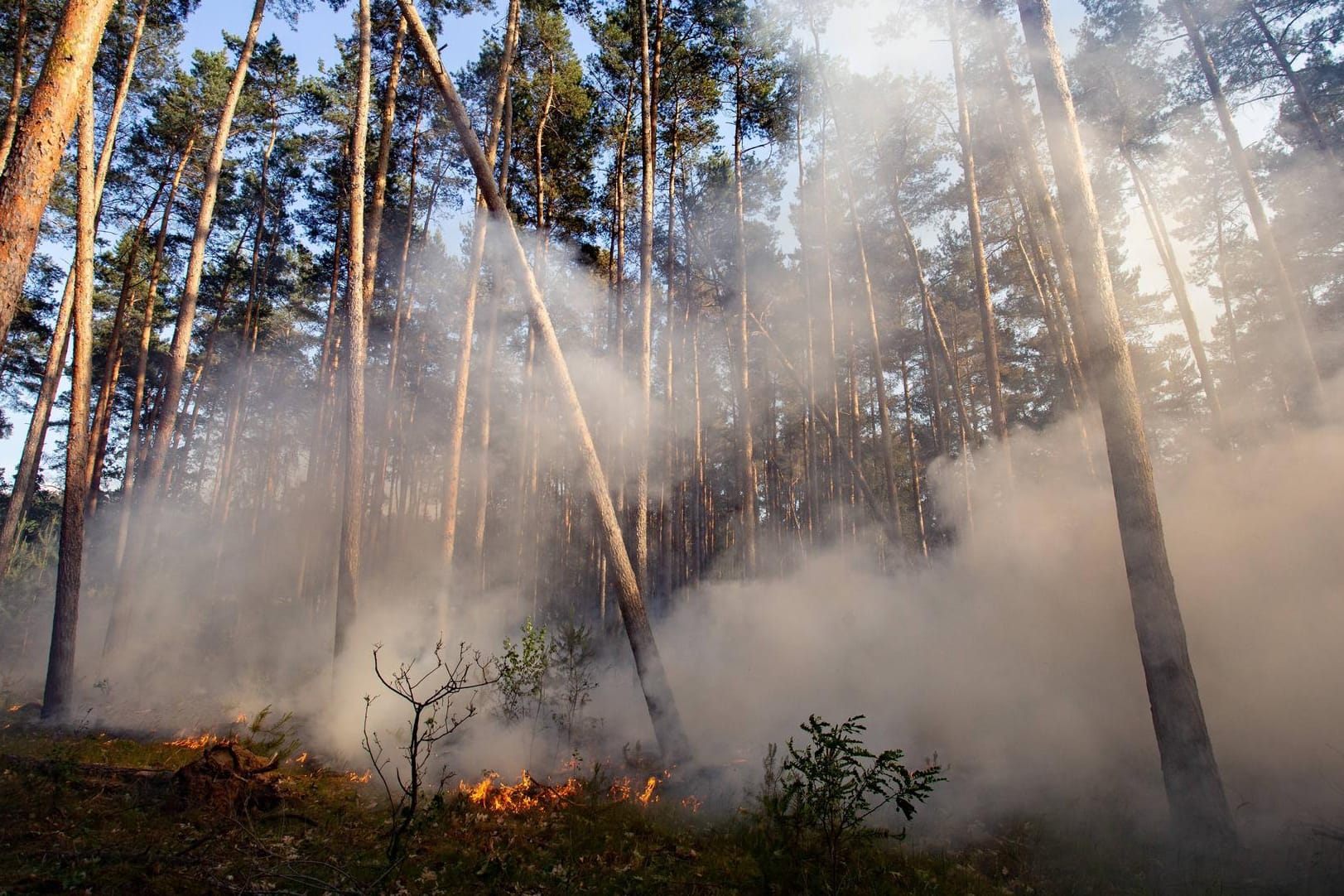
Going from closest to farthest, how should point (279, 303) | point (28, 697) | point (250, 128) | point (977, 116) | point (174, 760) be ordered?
point (174, 760) < point (28, 697) < point (977, 116) < point (250, 128) < point (279, 303)

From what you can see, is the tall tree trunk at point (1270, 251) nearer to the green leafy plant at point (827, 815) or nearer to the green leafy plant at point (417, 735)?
the green leafy plant at point (827, 815)

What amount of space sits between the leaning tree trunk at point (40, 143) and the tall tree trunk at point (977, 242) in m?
12.4

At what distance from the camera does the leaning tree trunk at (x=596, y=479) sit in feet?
23.3

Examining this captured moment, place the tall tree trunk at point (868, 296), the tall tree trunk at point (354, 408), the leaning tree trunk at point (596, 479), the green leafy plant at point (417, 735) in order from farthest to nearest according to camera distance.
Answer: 1. the tall tree trunk at point (868, 296)
2. the tall tree trunk at point (354, 408)
3. the leaning tree trunk at point (596, 479)
4. the green leafy plant at point (417, 735)

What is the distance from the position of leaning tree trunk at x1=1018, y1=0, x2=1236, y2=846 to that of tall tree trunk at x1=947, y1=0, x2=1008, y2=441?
18.0 ft

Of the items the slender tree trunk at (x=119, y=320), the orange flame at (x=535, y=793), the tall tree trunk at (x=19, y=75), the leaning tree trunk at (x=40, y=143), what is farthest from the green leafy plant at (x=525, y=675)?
the slender tree trunk at (x=119, y=320)

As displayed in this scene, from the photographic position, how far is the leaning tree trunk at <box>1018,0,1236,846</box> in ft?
15.1

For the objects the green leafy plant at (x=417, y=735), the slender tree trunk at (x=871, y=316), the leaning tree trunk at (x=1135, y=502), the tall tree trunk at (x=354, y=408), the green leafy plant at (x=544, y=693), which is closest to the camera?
the green leafy plant at (x=417, y=735)

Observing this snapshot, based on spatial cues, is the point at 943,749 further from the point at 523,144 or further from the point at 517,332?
the point at 517,332

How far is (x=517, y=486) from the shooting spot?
55.9ft

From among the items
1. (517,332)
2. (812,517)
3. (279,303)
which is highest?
(279,303)

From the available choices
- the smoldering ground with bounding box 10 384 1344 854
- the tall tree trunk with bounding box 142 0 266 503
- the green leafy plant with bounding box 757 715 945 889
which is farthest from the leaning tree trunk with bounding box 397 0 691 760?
the tall tree trunk with bounding box 142 0 266 503

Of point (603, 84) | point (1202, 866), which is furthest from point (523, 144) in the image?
point (1202, 866)

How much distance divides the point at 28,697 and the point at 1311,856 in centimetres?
1896
